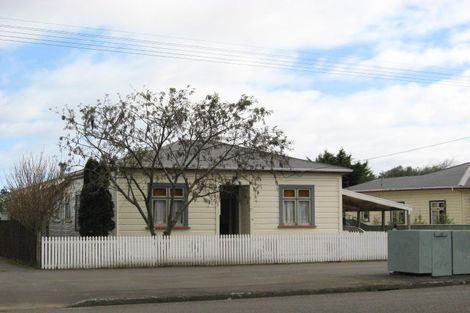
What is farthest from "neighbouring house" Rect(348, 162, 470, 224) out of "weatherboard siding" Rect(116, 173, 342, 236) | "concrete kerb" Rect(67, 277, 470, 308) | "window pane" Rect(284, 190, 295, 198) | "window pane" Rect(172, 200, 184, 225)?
"concrete kerb" Rect(67, 277, 470, 308)

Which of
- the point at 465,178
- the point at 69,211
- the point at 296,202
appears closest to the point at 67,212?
the point at 69,211

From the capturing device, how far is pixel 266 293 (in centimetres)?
1405

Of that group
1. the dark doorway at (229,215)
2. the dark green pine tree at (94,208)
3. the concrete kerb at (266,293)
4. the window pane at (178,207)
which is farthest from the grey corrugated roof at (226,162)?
the concrete kerb at (266,293)

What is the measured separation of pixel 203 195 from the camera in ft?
75.4

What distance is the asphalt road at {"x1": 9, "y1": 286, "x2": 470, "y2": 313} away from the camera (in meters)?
11.4

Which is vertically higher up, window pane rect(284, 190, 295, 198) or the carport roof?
window pane rect(284, 190, 295, 198)

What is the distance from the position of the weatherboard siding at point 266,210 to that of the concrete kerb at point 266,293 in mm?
9706

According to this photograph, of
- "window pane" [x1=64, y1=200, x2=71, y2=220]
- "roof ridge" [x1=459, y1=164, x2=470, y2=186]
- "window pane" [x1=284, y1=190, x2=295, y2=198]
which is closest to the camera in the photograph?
"window pane" [x1=284, y1=190, x2=295, y2=198]

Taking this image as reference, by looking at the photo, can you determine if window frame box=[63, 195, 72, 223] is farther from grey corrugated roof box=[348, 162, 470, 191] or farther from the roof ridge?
the roof ridge

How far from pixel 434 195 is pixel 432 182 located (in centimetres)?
100

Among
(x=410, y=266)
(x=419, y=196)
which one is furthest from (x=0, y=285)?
(x=419, y=196)

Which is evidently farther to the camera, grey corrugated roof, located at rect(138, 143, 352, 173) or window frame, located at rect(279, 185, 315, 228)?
window frame, located at rect(279, 185, 315, 228)

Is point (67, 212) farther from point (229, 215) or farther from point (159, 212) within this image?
point (229, 215)

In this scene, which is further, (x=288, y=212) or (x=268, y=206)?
(x=288, y=212)
